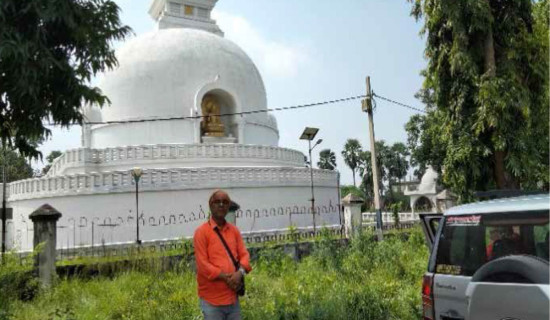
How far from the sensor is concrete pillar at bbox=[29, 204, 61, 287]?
8.44 m

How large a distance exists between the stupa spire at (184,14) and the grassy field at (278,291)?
20223 millimetres

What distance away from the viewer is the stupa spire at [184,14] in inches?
1053

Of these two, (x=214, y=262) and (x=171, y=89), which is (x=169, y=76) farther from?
(x=214, y=262)

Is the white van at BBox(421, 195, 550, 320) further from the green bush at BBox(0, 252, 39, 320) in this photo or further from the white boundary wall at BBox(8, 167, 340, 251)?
the white boundary wall at BBox(8, 167, 340, 251)

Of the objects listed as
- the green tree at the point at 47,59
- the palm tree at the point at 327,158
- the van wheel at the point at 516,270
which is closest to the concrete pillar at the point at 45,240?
the green tree at the point at 47,59

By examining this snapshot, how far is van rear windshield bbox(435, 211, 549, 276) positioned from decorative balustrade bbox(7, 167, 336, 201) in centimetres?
1391

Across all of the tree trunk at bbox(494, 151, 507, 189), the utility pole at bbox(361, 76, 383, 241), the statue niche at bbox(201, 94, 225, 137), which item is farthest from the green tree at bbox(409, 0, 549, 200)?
the statue niche at bbox(201, 94, 225, 137)

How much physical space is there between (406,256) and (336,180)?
12.3 m

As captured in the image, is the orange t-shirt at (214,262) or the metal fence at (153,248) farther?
the metal fence at (153,248)

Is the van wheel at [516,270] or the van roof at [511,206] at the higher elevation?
the van roof at [511,206]

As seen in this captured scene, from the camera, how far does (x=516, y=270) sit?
3211 millimetres

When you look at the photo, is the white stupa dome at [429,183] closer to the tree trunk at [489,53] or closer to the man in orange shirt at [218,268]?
the tree trunk at [489,53]

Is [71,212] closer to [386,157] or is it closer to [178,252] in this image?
[178,252]

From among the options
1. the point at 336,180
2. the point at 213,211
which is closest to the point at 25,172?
the point at 336,180
